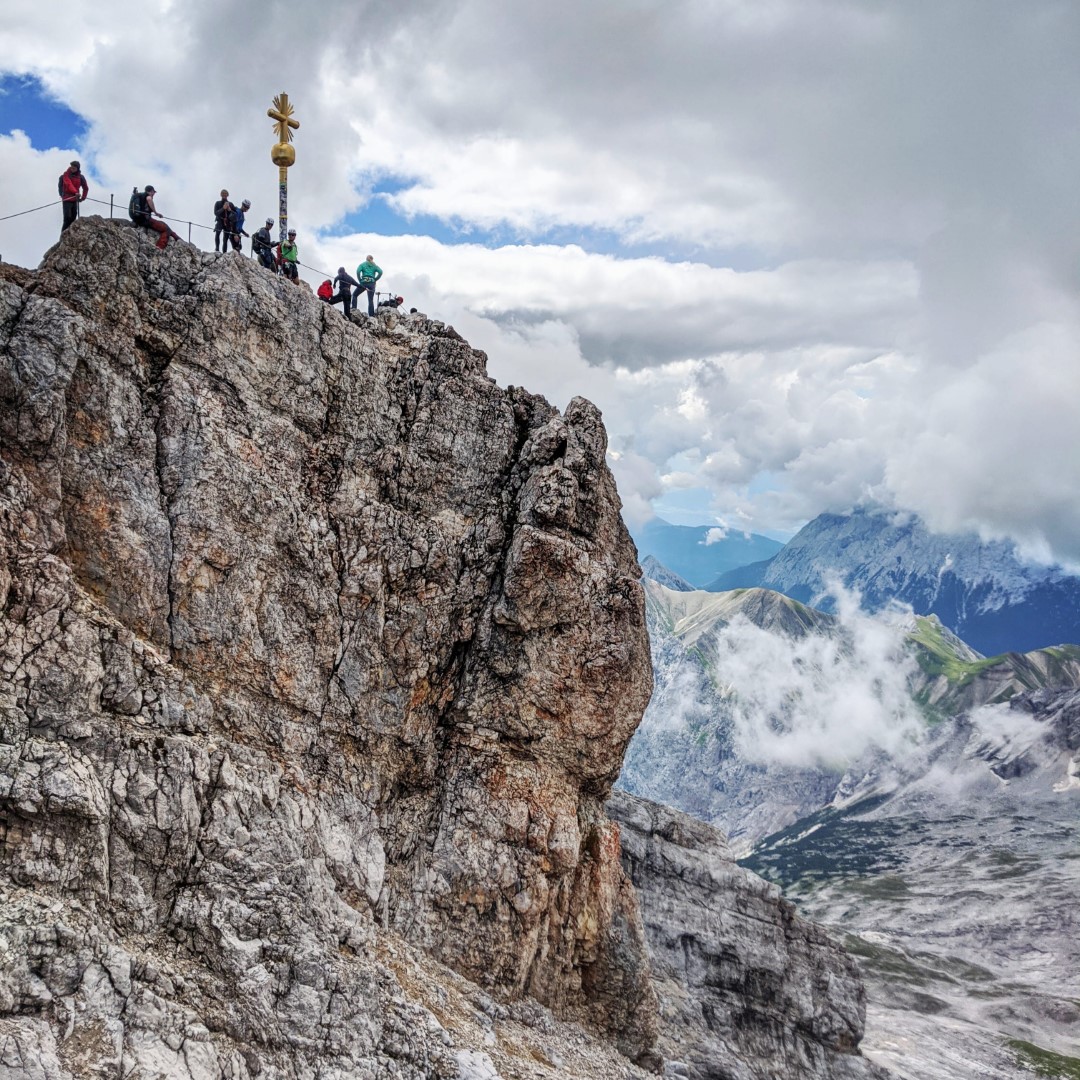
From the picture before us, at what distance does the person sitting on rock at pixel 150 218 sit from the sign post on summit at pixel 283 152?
9450 millimetres

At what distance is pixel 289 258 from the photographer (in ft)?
158

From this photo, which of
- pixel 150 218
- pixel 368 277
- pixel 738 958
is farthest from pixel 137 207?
pixel 738 958

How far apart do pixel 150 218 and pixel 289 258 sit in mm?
8343

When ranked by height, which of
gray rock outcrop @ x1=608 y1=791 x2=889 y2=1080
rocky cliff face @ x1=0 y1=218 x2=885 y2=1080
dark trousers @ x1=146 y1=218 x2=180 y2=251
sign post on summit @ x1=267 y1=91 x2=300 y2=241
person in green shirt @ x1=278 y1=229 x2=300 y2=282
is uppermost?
sign post on summit @ x1=267 y1=91 x2=300 y2=241

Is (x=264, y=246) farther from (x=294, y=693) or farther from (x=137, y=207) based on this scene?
(x=294, y=693)

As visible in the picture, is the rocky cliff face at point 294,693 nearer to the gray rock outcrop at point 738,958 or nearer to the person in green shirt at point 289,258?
the person in green shirt at point 289,258

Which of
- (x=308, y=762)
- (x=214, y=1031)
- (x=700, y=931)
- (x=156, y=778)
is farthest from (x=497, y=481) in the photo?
(x=700, y=931)

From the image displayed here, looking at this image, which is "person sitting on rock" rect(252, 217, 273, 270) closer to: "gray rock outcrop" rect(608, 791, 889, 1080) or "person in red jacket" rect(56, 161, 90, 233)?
"person in red jacket" rect(56, 161, 90, 233)

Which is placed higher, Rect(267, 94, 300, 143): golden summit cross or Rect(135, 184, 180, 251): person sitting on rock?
Rect(267, 94, 300, 143): golden summit cross

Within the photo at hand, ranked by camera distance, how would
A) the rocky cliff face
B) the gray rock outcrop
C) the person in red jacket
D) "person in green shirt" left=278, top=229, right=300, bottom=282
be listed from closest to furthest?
1. the rocky cliff face
2. the person in red jacket
3. "person in green shirt" left=278, top=229, right=300, bottom=282
4. the gray rock outcrop

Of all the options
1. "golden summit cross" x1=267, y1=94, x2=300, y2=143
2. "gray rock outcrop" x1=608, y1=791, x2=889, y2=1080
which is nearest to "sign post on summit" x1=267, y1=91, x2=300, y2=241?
"golden summit cross" x1=267, y1=94, x2=300, y2=143

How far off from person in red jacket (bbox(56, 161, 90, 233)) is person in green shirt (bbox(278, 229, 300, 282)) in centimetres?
1025

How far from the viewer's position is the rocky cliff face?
2995 cm

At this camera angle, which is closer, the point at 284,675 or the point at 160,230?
the point at 284,675
